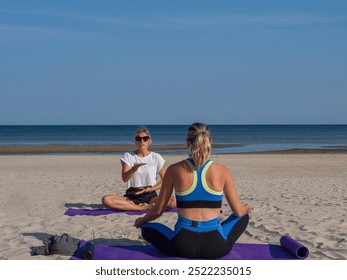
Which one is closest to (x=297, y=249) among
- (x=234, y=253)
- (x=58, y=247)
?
(x=234, y=253)

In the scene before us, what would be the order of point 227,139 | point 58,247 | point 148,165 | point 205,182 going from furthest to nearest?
1. point 227,139
2. point 148,165
3. point 58,247
4. point 205,182

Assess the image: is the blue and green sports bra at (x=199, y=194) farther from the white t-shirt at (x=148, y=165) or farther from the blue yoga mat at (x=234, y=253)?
the white t-shirt at (x=148, y=165)

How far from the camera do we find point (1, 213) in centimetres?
871

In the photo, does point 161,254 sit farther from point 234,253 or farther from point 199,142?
point 199,142

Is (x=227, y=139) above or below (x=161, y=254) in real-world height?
above

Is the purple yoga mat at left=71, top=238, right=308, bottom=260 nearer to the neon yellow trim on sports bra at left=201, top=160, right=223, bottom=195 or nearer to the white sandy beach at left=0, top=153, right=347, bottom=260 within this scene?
the white sandy beach at left=0, top=153, right=347, bottom=260

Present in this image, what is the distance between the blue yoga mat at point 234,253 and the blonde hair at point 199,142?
110 cm

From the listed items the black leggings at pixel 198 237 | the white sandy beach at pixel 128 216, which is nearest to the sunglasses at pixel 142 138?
the white sandy beach at pixel 128 216

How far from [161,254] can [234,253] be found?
29.7 inches

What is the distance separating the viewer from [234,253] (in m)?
5.37

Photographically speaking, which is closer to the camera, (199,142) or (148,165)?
(199,142)

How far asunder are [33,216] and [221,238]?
4446 millimetres
